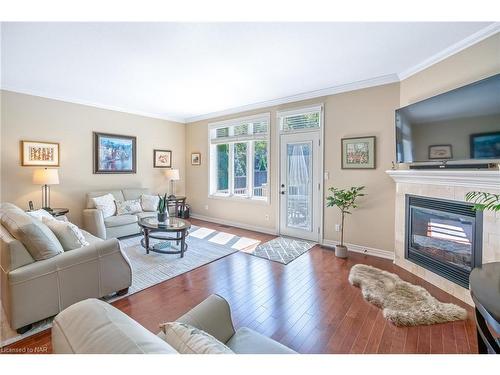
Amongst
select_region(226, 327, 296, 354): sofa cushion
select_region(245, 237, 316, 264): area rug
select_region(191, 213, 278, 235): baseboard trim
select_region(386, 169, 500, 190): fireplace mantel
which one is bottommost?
select_region(245, 237, 316, 264): area rug

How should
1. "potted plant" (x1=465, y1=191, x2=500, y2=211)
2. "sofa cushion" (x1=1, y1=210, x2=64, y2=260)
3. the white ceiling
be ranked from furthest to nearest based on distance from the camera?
1. the white ceiling
2. "sofa cushion" (x1=1, y1=210, x2=64, y2=260)
3. "potted plant" (x1=465, y1=191, x2=500, y2=211)

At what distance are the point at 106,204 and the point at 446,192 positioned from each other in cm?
504

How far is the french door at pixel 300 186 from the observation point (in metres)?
4.19

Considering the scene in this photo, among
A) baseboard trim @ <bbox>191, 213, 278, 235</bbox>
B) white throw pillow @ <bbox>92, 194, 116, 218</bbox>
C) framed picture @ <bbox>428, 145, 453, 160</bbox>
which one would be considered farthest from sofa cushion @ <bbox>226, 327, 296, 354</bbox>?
white throw pillow @ <bbox>92, 194, 116, 218</bbox>

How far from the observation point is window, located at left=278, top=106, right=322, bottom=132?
13.6 feet

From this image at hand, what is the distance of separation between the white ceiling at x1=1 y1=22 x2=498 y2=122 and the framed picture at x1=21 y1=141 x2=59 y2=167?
0.86 meters

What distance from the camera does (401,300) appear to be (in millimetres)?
2311

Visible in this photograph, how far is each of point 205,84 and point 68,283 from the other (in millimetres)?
3071

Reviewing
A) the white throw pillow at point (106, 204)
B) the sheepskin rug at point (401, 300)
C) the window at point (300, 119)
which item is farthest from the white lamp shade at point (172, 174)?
the sheepskin rug at point (401, 300)

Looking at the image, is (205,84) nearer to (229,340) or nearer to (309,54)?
(309,54)

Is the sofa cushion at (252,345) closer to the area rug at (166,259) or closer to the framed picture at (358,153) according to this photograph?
the area rug at (166,259)

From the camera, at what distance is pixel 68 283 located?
6.70ft

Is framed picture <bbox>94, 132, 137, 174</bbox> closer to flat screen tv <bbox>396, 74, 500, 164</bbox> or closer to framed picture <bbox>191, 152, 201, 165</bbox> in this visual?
framed picture <bbox>191, 152, 201, 165</bbox>

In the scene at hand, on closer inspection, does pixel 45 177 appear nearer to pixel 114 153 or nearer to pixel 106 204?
pixel 106 204
